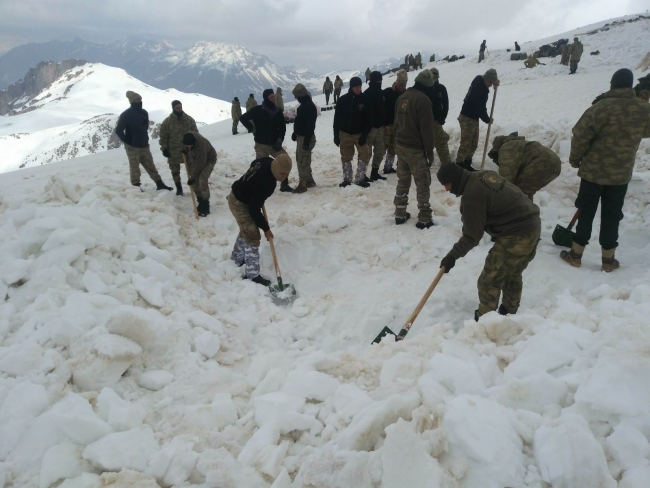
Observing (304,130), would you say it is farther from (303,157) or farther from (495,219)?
(495,219)

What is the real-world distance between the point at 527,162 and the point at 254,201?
342cm

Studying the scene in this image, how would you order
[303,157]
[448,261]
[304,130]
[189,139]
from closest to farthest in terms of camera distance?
[448,261] → [189,139] → [304,130] → [303,157]

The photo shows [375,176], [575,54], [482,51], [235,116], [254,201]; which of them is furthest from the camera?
[482,51]

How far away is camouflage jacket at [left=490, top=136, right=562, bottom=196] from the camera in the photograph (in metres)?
4.44

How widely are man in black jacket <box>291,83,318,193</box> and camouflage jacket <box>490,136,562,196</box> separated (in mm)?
3837

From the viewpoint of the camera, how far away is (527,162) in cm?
454

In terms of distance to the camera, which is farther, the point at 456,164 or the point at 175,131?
the point at 175,131

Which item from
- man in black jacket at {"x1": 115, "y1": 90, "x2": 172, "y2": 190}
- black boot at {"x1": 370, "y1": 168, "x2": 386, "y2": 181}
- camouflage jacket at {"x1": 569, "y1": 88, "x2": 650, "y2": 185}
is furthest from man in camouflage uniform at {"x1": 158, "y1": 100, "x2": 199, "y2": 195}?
camouflage jacket at {"x1": 569, "y1": 88, "x2": 650, "y2": 185}

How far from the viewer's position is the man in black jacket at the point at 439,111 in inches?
263

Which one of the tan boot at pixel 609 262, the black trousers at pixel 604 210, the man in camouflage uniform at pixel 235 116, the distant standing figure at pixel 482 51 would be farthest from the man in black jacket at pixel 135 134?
the distant standing figure at pixel 482 51

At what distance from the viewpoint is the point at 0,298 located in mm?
3543

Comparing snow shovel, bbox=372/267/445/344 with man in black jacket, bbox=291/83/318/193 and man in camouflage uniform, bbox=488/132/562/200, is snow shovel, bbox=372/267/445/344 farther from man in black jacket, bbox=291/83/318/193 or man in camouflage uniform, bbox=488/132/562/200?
man in black jacket, bbox=291/83/318/193

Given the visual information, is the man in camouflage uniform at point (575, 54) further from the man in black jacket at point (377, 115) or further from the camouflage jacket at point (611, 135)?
the camouflage jacket at point (611, 135)

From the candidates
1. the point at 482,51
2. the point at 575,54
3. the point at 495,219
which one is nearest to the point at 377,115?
the point at 495,219
